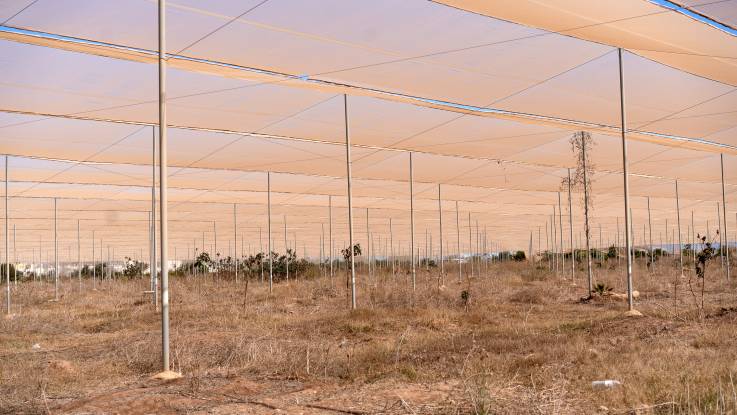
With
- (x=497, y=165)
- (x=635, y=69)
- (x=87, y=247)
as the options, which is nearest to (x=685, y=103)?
(x=635, y=69)

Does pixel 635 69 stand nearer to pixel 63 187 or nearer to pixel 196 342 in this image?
pixel 196 342

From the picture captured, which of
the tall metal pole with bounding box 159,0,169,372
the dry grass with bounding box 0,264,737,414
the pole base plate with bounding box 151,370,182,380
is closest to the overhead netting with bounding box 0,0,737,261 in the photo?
the tall metal pole with bounding box 159,0,169,372

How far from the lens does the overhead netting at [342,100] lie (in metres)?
8.66

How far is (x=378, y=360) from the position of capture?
7.23 m

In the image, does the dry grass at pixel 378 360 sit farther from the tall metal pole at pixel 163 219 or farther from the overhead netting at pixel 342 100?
the overhead netting at pixel 342 100

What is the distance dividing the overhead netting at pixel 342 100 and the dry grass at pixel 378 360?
361 centimetres

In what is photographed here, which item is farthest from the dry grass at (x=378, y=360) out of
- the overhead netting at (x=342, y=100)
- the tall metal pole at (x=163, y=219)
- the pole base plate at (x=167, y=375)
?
the overhead netting at (x=342, y=100)

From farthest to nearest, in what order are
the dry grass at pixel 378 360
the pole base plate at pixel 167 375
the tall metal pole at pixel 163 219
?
1. the tall metal pole at pixel 163 219
2. the pole base plate at pixel 167 375
3. the dry grass at pixel 378 360

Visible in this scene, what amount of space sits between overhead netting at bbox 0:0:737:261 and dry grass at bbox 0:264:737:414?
361 cm

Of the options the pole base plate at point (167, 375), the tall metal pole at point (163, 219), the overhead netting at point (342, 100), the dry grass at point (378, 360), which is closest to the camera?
the dry grass at point (378, 360)

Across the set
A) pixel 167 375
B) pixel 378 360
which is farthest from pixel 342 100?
pixel 167 375

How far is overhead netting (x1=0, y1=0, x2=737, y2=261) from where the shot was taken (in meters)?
8.66

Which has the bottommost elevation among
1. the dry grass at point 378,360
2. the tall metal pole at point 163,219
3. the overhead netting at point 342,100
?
the dry grass at point 378,360

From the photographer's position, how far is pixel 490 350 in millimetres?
7746
